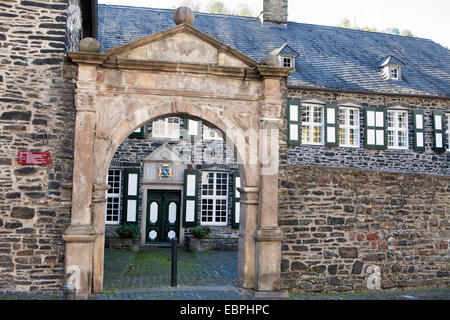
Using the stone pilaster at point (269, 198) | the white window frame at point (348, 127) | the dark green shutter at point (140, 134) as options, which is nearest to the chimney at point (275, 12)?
the white window frame at point (348, 127)

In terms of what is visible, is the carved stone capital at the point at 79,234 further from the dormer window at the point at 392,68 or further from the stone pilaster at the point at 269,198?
the dormer window at the point at 392,68

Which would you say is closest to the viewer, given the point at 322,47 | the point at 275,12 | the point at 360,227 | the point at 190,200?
the point at 360,227

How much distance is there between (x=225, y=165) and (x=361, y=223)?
24.4ft

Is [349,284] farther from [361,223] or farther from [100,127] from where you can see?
[100,127]

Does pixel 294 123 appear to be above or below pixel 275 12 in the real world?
below

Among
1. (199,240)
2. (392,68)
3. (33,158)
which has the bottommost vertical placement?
(199,240)

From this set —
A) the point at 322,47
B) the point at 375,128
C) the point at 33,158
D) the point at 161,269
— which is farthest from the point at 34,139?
the point at 322,47

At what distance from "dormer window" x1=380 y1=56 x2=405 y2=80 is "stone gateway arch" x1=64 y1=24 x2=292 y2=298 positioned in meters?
9.94

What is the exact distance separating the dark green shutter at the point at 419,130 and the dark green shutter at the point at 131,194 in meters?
9.59

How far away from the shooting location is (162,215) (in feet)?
49.0

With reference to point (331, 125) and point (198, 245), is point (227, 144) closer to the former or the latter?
point (198, 245)

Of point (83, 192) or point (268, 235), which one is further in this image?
point (268, 235)

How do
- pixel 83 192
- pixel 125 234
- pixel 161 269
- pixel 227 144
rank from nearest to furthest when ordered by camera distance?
pixel 83 192
pixel 227 144
pixel 161 269
pixel 125 234

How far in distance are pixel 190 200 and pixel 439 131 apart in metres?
9.05
